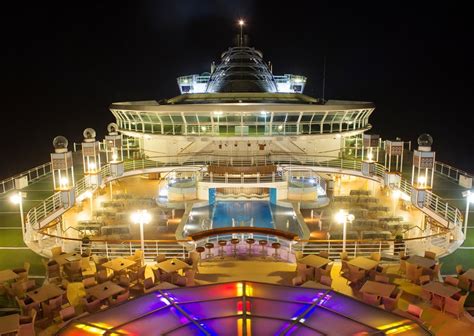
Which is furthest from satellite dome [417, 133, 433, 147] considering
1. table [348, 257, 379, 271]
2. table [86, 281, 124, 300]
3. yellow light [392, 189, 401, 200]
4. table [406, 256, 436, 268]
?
table [86, 281, 124, 300]

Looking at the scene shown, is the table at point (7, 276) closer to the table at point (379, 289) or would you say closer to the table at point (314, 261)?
the table at point (314, 261)

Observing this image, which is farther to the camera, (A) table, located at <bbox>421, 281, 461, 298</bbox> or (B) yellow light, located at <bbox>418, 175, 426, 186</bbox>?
(B) yellow light, located at <bbox>418, 175, 426, 186</bbox>

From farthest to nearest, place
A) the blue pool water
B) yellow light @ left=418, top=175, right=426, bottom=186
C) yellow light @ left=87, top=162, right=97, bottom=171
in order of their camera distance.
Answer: yellow light @ left=87, top=162, right=97, bottom=171 < the blue pool water < yellow light @ left=418, top=175, right=426, bottom=186

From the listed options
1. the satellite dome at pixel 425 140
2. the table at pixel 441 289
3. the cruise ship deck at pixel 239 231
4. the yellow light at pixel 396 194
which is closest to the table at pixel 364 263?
the cruise ship deck at pixel 239 231

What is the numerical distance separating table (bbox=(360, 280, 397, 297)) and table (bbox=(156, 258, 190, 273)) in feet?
14.6

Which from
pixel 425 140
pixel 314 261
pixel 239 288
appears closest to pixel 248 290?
pixel 239 288

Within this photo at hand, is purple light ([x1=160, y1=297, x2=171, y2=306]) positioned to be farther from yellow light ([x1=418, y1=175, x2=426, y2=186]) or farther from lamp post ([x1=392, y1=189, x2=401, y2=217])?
lamp post ([x1=392, y1=189, x2=401, y2=217])

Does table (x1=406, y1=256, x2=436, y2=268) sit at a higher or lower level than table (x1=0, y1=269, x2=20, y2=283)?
higher

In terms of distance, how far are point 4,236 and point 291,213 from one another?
12.3 metres

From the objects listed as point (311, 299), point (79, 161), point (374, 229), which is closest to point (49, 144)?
point (79, 161)

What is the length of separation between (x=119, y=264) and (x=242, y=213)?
398 inches

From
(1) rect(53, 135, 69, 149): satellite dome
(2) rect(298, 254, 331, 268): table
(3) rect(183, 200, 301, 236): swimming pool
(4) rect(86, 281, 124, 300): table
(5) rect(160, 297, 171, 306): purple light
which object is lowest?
(3) rect(183, 200, 301, 236): swimming pool

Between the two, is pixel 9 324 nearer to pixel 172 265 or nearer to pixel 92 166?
pixel 172 265

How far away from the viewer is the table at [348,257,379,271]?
10.8 metres
